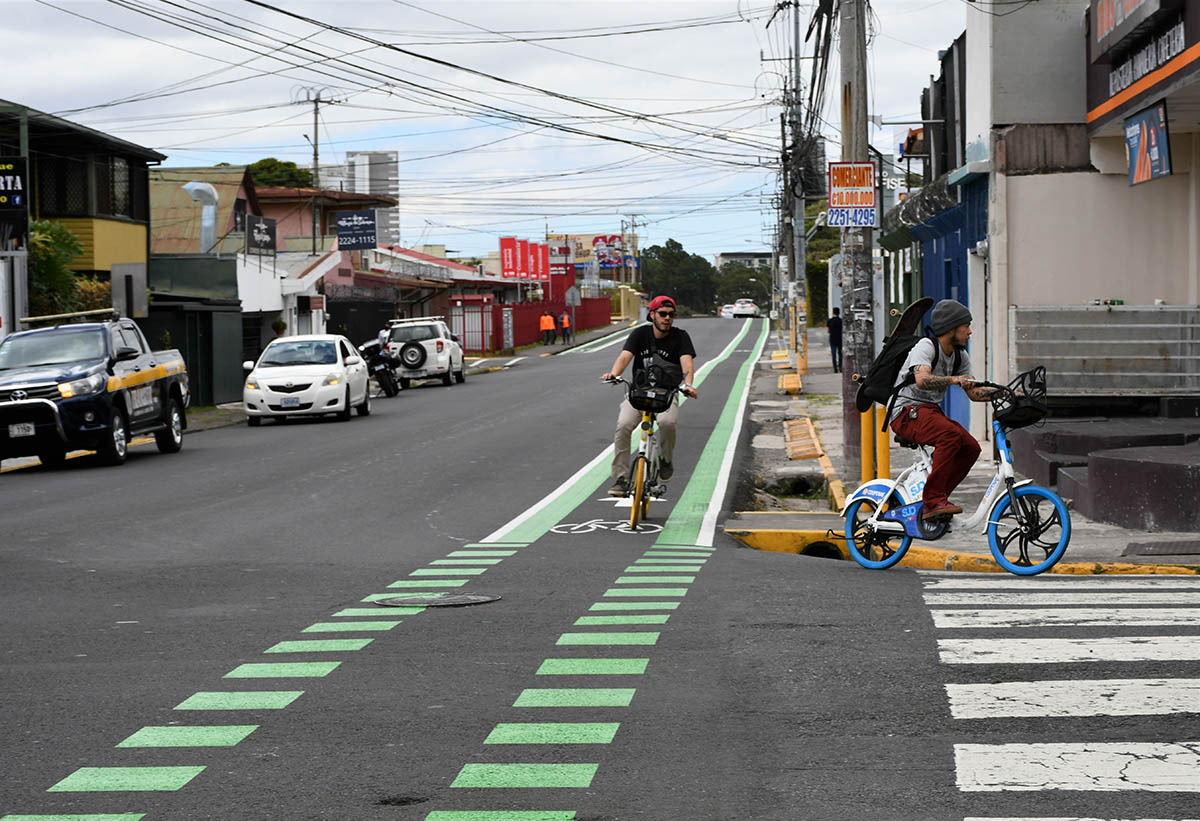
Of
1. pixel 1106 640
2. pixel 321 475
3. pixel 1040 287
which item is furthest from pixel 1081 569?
pixel 321 475

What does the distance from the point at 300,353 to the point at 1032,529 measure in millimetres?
21175

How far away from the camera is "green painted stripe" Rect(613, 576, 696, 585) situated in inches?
397

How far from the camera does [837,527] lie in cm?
1297

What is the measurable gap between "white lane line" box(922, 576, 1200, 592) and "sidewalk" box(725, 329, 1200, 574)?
55cm

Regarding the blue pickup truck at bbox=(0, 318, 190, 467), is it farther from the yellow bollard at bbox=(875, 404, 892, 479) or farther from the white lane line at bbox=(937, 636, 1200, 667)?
the white lane line at bbox=(937, 636, 1200, 667)

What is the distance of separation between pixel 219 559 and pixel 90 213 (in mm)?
28759

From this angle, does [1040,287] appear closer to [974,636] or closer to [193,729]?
[974,636]

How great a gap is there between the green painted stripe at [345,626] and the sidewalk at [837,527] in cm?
463

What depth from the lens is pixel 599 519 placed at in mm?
14016

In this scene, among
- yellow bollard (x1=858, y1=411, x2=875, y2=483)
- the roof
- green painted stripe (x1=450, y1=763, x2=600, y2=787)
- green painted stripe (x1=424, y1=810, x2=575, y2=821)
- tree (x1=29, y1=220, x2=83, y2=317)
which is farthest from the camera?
the roof

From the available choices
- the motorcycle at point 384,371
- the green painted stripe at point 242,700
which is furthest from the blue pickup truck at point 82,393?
the motorcycle at point 384,371

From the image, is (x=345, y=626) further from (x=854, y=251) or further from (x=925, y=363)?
(x=854, y=251)

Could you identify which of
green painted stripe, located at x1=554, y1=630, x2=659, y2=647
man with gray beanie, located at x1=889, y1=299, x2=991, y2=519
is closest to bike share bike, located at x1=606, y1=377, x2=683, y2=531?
man with gray beanie, located at x1=889, y1=299, x2=991, y2=519

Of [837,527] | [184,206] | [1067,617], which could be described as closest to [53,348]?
[837,527]
